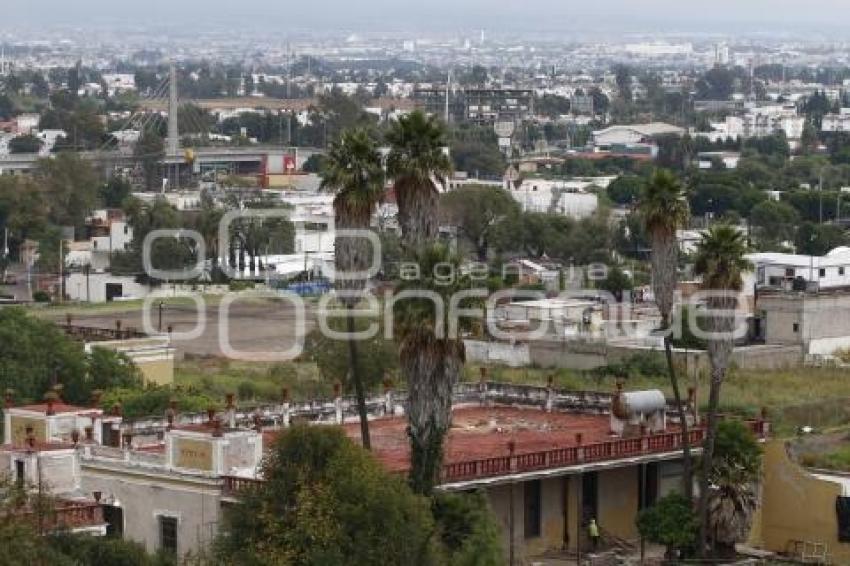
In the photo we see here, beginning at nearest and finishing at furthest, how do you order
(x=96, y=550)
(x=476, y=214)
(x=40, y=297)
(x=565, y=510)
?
1. (x=96, y=550)
2. (x=565, y=510)
3. (x=40, y=297)
4. (x=476, y=214)

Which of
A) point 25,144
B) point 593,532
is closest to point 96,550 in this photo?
point 593,532

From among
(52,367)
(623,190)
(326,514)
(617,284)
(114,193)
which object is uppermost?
(326,514)

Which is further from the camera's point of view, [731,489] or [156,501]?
[731,489]

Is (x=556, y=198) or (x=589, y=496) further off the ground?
(x=589, y=496)

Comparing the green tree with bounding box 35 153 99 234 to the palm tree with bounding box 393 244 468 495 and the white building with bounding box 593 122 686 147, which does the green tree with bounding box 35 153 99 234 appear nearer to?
the white building with bounding box 593 122 686 147

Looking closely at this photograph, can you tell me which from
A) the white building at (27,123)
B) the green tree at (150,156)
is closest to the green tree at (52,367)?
the green tree at (150,156)

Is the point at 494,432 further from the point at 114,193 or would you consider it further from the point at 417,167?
the point at 114,193
